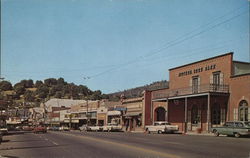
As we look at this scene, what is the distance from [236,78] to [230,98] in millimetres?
2284

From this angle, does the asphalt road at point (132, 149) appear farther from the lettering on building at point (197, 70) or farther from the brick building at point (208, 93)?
the lettering on building at point (197, 70)

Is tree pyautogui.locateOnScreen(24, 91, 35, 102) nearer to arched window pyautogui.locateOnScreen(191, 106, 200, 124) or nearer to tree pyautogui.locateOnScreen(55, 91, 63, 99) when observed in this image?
tree pyautogui.locateOnScreen(55, 91, 63, 99)

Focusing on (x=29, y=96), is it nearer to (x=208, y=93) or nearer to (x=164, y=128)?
(x=164, y=128)

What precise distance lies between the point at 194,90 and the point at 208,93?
5.52 metres

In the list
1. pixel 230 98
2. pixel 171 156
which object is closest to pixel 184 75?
pixel 230 98

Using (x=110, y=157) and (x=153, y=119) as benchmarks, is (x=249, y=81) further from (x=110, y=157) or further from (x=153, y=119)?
(x=110, y=157)

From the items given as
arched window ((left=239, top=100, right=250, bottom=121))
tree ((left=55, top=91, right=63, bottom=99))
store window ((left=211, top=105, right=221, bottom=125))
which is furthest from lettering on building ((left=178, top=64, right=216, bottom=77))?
tree ((left=55, top=91, right=63, bottom=99))

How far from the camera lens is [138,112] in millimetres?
60250

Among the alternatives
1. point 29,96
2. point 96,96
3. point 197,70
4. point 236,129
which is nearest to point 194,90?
point 197,70

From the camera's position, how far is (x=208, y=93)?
39344 millimetres

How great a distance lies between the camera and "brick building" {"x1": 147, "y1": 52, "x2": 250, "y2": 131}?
126 feet

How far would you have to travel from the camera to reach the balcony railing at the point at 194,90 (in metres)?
40.3

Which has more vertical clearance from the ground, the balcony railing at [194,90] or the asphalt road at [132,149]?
the balcony railing at [194,90]

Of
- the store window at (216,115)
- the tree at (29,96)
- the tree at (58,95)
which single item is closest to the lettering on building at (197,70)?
the store window at (216,115)
